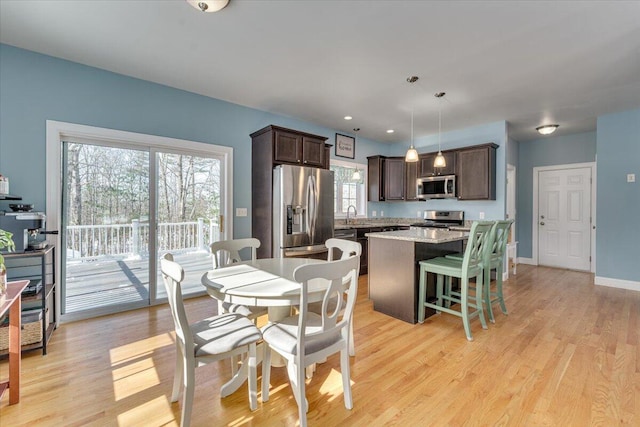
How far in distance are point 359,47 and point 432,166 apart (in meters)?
3.48

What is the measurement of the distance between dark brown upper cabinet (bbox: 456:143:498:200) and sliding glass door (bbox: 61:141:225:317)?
401 centimetres

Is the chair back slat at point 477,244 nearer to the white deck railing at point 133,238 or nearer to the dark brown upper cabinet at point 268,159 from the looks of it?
the dark brown upper cabinet at point 268,159

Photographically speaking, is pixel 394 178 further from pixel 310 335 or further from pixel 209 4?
pixel 310 335

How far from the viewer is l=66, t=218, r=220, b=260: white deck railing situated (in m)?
3.09

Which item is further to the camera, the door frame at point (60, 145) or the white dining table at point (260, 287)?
the door frame at point (60, 145)

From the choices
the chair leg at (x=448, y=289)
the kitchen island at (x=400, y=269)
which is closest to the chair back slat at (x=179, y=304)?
the kitchen island at (x=400, y=269)

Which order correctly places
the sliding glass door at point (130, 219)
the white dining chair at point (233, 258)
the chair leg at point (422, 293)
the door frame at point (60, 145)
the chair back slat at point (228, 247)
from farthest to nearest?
the sliding glass door at point (130, 219) → the chair leg at point (422, 293) → the door frame at point (60, 145) → the chair back slat at point (228, 247) → the white dining chair at point (233, 258)

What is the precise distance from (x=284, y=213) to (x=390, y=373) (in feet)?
7.29

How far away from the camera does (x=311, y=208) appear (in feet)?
13.1

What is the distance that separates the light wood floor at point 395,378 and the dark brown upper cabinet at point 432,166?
2.88 m

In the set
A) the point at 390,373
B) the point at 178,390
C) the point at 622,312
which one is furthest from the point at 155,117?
the point at 622,312

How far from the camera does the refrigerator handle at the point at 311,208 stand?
396 centimetres

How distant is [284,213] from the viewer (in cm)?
371

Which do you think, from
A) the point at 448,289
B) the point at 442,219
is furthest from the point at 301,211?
the point at 442,219
